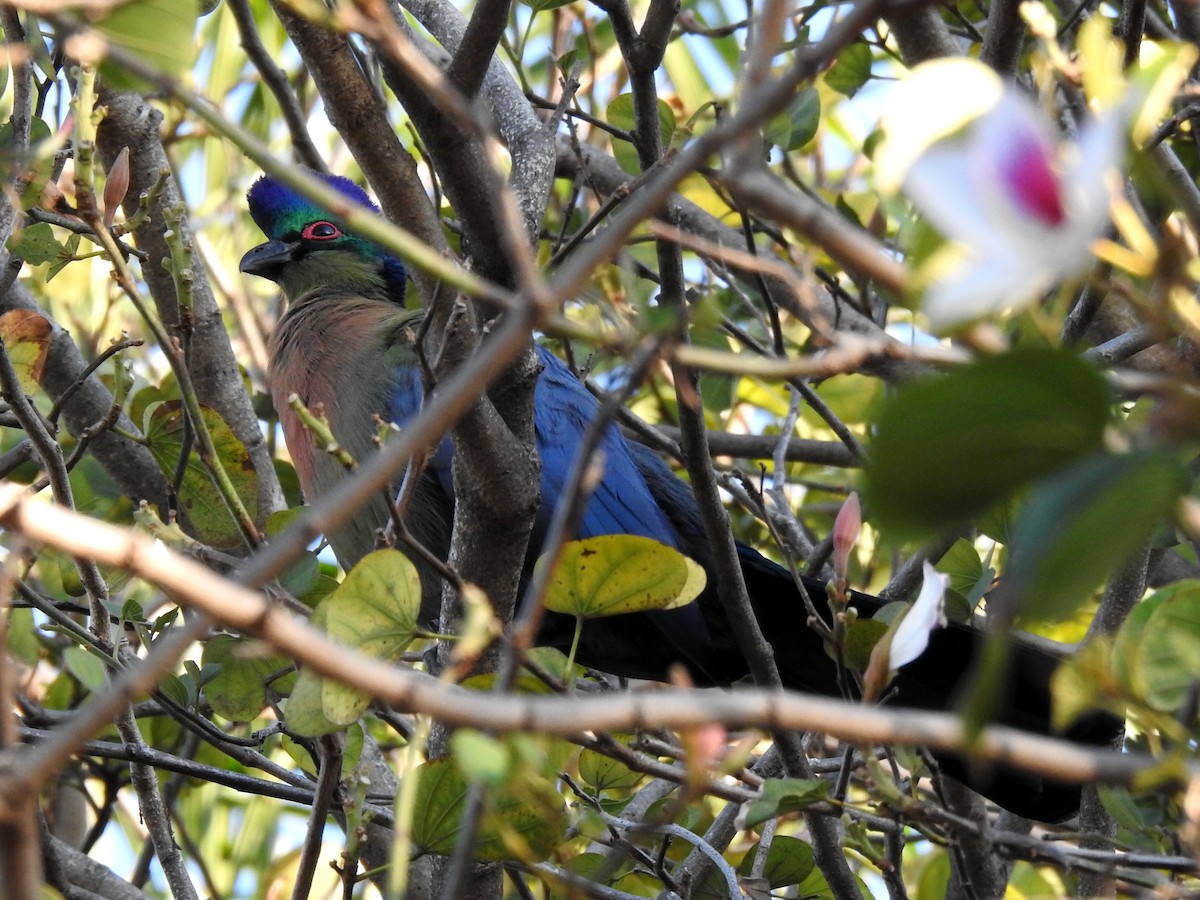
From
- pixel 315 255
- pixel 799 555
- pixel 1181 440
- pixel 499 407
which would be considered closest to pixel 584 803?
A: pixel 499 407

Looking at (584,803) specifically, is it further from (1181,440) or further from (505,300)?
(1181,440)

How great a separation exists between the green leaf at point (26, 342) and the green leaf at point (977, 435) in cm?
210

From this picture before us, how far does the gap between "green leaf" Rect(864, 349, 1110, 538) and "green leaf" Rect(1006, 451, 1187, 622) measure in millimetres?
57

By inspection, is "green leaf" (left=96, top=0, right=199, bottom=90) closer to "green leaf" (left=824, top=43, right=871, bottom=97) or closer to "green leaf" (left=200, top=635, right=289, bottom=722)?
"green leaf" (left=200, top=635, right=289, bottom=722)

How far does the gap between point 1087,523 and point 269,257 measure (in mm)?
4054

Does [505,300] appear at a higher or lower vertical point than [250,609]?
higher

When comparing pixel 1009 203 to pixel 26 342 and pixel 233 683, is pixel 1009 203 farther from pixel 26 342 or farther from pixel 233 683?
pixel 26 342

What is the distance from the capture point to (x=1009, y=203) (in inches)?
38.9

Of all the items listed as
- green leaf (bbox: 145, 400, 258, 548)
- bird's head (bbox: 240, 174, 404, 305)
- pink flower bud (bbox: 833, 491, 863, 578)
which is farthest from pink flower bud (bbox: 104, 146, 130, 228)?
bird's head (bbox: 240, 174, 404, 305)

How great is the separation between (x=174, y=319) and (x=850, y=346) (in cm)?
302

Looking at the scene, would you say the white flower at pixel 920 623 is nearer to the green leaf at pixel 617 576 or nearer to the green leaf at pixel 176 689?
the green leaf at pixel 617 576

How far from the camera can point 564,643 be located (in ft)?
12.6

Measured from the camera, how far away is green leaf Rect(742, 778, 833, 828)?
5.57ft

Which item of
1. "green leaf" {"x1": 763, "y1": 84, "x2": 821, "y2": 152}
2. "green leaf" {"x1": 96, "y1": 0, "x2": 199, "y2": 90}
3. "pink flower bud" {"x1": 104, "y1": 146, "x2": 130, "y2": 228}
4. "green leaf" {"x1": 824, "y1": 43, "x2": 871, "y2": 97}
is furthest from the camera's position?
"green leaf" {"x1": 824, "y1": 43, "x2": 871, "y2": 97}
